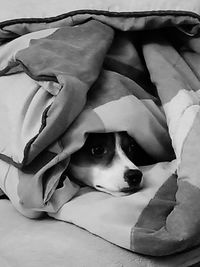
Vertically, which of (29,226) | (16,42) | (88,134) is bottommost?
(29,226)

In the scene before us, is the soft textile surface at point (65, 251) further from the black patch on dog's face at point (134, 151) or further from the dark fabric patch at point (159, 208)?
the black patch on dog's face at point (134, 151)

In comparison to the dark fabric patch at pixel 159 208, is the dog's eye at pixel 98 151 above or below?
above

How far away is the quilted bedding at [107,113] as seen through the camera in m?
1.00

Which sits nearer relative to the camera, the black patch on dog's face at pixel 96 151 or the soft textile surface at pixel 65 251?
the soft textile surface at pixel 65 251

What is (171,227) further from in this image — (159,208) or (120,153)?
(120,153)

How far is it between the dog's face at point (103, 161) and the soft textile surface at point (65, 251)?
135 mm

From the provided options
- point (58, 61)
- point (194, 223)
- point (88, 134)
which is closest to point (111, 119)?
point (88, 134)

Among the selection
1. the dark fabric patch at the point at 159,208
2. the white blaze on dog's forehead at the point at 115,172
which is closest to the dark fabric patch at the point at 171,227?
the dark fabric patch at the point at 159,208

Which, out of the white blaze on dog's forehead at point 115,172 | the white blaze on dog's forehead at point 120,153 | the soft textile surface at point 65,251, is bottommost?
the soft textile surface at point 65,251

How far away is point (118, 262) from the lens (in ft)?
3.09

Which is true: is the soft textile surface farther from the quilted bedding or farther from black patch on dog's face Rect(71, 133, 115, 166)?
black patch on dog's face Rect(71, 133, 115, 166)

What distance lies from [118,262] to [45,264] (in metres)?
0.12

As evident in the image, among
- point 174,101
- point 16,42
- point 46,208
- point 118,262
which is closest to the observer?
point 118,262

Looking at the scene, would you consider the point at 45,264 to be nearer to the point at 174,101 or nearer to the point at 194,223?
the point at 194,223
